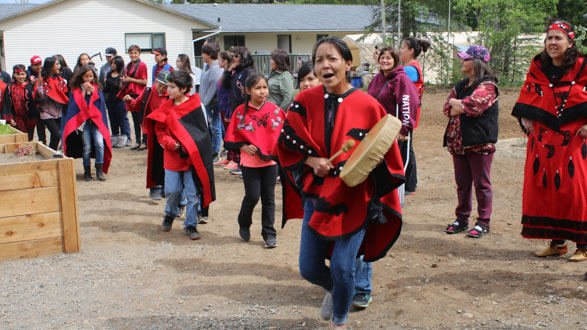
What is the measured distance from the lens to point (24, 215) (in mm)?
5746

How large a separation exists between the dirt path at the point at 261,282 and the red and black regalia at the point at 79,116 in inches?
92.4

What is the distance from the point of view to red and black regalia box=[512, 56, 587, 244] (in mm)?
5172

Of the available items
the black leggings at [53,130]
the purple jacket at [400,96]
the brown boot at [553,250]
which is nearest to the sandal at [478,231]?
the brown boot at [553,250]

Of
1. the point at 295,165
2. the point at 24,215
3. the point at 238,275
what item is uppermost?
the point at 295,165

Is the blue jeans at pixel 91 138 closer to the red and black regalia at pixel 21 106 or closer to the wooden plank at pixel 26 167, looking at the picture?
the red and black regalia at pixel 21 106

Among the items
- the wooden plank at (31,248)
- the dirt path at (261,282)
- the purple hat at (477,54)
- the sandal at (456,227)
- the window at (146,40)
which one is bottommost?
the dirt path at (261,282)

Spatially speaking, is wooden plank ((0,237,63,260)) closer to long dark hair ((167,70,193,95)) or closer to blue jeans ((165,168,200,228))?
blue jeans ((165,168,200,228))

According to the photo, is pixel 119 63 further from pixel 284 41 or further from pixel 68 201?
pixel 284 41

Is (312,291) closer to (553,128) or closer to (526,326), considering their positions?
(526,326)

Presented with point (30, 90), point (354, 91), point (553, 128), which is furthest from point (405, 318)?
point (30, 90)

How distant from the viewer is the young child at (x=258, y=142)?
6.18 meters

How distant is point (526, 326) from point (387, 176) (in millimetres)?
1478

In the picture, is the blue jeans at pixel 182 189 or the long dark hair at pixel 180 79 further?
the blue jeans at pixel 182 189

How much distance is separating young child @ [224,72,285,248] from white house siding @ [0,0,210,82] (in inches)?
1016
